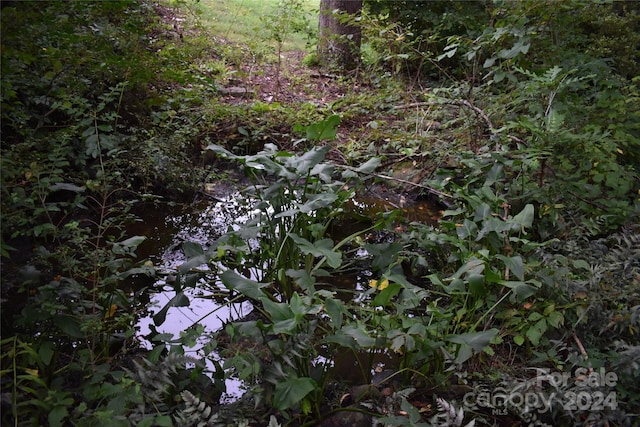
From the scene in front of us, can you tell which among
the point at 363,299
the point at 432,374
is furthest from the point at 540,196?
the point at 432,374

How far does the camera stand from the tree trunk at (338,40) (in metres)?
6.43

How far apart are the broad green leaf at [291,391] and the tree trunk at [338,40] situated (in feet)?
16.8

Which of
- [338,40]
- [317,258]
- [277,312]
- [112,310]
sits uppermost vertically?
[338,40]

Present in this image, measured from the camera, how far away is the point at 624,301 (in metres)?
2.43

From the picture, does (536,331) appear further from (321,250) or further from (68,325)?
(68,325)

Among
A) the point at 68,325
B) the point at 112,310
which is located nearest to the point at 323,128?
the point at 112,310

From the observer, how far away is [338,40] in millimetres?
6504

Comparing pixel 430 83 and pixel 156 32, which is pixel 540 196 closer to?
pixel 430 83

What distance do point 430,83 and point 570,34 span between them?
2.10 m

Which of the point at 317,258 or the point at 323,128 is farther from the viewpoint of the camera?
the point at 317,258

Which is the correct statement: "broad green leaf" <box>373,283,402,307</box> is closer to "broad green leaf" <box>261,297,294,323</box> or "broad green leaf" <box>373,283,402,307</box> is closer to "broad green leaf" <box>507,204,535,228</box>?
"broad green leaf" <box>261,297,294,323</box>

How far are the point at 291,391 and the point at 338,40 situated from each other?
5497 mm

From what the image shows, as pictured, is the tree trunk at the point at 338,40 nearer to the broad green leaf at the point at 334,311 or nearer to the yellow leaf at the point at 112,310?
the yellow leaf at the point at 112,310

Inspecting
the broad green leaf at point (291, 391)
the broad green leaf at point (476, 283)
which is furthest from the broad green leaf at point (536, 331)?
the broad green leaf at point (291, 391)
